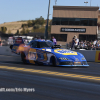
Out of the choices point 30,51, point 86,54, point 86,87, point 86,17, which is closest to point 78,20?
point 86,17

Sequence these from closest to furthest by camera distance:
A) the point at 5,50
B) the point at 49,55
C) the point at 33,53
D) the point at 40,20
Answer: the point at 49,55 → the point at 33,53 → the point at 5,50 → the point at 40,20

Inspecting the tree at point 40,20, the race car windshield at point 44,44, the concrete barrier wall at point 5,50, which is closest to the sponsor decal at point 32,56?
the race car windshield at point 44,44

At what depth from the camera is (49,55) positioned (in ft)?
44.6

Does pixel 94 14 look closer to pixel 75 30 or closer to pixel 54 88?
pixel 75 30

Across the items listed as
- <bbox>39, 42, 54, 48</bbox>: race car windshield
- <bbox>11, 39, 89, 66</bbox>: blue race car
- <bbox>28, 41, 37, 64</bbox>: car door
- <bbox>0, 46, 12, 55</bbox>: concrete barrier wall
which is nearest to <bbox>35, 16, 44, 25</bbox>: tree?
<bbox>0, 46, 12, 55</bbox>: concrete barrier wall

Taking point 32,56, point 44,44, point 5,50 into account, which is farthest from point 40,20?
point 32,56

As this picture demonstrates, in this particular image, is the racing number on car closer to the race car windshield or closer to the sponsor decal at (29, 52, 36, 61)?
the sponsor decal at (29, 52, 36, 61)

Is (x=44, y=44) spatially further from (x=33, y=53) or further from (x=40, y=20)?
(x=40, y=20)

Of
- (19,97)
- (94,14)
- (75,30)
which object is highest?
(94,14)

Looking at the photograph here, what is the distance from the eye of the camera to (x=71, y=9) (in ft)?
174

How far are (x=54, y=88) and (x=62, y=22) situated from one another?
1823 inches

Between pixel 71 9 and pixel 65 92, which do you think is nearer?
pixel 65 92

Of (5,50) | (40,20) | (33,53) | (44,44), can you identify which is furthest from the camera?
(40,20)

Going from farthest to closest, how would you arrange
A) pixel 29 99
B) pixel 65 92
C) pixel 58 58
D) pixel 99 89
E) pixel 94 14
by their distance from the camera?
pixel 94 14, pixel 58 58, pixel 99 89, pixel 65 92, pixel 29 99
